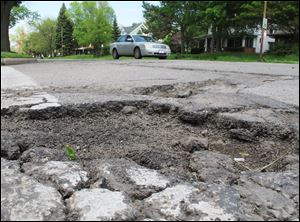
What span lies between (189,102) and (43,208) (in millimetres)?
1862

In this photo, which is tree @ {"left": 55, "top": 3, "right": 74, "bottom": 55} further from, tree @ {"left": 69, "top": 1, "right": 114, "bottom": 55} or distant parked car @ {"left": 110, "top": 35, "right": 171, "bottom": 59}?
distant parked car @ {"left": 110, "top": 35, "right": 171, "bottom": 59}

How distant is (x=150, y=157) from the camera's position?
1.78 m

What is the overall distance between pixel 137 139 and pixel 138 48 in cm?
1236

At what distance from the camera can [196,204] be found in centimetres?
125

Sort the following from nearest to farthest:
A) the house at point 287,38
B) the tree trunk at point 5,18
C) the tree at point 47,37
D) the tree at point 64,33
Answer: the tree at point 64,33, the tree at point 47,37, the house at point 287,38, the tree trunk at point 5,18

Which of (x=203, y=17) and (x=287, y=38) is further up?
(x=203, y=17)

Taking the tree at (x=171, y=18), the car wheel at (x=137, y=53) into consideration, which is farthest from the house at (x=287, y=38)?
the tree at (x=171, y=18)

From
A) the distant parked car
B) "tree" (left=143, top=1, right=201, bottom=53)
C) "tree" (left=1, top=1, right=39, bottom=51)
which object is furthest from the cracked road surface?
"tree" (left=143, top=1, right=201, bottom=53)

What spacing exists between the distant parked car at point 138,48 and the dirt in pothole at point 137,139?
11561 mm

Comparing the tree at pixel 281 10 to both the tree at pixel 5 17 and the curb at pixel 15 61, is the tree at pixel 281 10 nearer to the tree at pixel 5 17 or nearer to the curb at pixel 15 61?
the curb at pixel 15 61

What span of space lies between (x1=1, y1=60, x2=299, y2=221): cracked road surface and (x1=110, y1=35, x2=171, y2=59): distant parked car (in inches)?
425

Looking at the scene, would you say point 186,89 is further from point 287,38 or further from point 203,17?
point 203,17

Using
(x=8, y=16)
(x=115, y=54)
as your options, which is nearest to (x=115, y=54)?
(x=115, y=54)

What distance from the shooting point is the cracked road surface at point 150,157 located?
4.04ft
